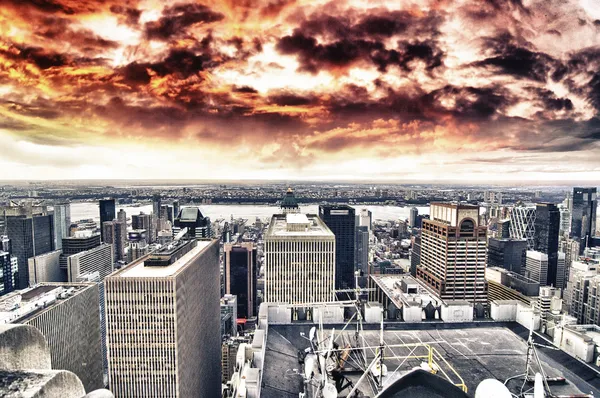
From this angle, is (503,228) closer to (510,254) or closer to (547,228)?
(547,228)

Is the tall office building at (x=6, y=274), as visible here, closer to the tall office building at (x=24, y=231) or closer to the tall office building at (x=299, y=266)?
the tall office building at (x=24, y=231)

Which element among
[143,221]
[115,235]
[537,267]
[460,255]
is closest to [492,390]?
[460,255]

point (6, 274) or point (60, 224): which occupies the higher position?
point (60, 224)

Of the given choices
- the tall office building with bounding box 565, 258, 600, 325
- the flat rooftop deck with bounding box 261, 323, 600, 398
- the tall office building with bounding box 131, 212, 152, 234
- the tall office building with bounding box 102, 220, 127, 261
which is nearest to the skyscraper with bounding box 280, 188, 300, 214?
the tall office building with bounding box 102, 220, 127, 261

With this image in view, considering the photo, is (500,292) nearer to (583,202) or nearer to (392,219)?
(583,202)

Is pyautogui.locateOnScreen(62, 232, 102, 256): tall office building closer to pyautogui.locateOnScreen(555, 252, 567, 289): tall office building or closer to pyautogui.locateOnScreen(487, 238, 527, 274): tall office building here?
pyautogui.locateOnScreen(487, 238, 527, 274): tall office building

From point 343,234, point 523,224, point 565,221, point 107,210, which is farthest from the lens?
point 107,210
